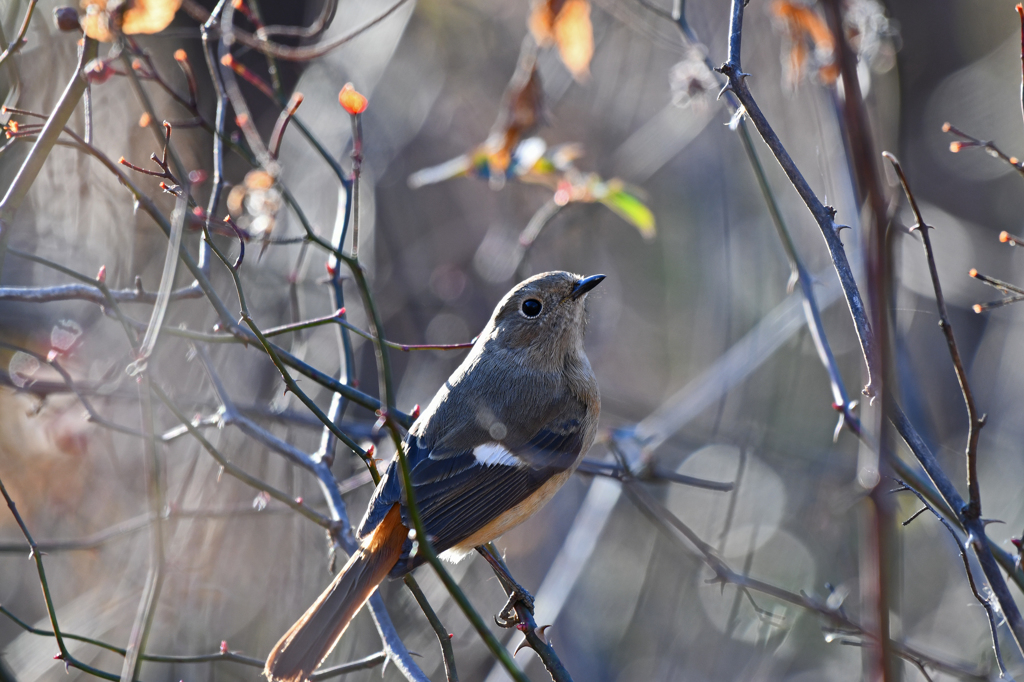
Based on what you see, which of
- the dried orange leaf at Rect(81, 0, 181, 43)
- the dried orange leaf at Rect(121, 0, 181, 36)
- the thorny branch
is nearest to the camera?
the thorny branch

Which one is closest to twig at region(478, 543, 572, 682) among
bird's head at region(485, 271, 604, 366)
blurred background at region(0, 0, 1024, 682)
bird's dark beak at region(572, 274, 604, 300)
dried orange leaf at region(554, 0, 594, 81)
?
blurred background at region(0, 0, 1024, 682)

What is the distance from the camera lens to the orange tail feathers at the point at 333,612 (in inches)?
96.3

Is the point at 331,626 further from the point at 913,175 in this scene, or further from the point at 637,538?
the point at 913,175

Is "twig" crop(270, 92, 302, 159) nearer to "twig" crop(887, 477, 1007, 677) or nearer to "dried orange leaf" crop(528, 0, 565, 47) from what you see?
"dried orange leaf" crop(528, 0, 565, 47)

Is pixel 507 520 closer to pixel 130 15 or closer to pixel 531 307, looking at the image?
pixel 531 307

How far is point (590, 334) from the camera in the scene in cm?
680

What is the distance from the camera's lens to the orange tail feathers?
8.02 ft

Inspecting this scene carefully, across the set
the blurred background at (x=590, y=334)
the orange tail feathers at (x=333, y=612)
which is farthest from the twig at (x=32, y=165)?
the orange tail feathers at (x=333, y=612)

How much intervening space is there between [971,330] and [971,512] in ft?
18.2

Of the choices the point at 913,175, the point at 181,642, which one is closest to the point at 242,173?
the point at 181,642

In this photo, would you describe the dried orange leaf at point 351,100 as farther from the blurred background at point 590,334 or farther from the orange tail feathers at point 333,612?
the orange tail feathers at point 333,612

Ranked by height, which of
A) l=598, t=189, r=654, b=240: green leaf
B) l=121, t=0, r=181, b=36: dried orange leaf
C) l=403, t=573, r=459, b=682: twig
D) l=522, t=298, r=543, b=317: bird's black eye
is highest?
l=598, t=189, r=654, b=240: green leaf

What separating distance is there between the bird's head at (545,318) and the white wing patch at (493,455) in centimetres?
45

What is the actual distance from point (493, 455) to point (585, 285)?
803mm
